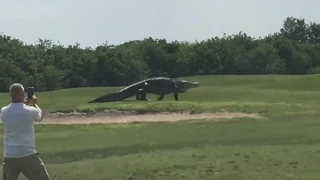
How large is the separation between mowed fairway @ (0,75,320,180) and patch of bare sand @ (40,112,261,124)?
78cm

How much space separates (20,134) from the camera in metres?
10.4

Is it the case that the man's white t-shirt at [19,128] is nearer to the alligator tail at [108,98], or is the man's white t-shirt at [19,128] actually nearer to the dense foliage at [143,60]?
the alligator tail at [108,98]

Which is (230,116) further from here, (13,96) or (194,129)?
(13,96)

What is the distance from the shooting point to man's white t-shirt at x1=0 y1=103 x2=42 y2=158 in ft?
33.9

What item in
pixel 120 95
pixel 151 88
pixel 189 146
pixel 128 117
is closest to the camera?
pixel 189 146

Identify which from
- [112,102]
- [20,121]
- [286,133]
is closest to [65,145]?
[286,133]

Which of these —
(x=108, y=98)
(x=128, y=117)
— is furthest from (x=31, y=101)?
(x=108, y=98)

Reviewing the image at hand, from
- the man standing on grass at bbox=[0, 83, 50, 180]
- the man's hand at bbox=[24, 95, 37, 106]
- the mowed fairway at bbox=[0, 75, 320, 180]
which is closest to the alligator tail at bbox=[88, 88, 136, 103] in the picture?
the mowed fairway at bbox=[0, 75, 320, 180]

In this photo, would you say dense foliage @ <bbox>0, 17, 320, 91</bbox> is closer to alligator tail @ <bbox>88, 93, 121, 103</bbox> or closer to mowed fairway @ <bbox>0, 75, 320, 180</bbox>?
alligator tail @ <bbox>88, 93, 121, 103</bbox>

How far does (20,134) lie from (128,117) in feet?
68.0

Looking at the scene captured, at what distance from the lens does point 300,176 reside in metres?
13.8

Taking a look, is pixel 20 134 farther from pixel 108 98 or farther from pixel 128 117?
pixel 108 98

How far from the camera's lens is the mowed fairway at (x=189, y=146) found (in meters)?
14.7

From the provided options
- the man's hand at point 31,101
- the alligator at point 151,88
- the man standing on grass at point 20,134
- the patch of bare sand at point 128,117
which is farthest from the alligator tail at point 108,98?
the man standing on grass at point 20,134
